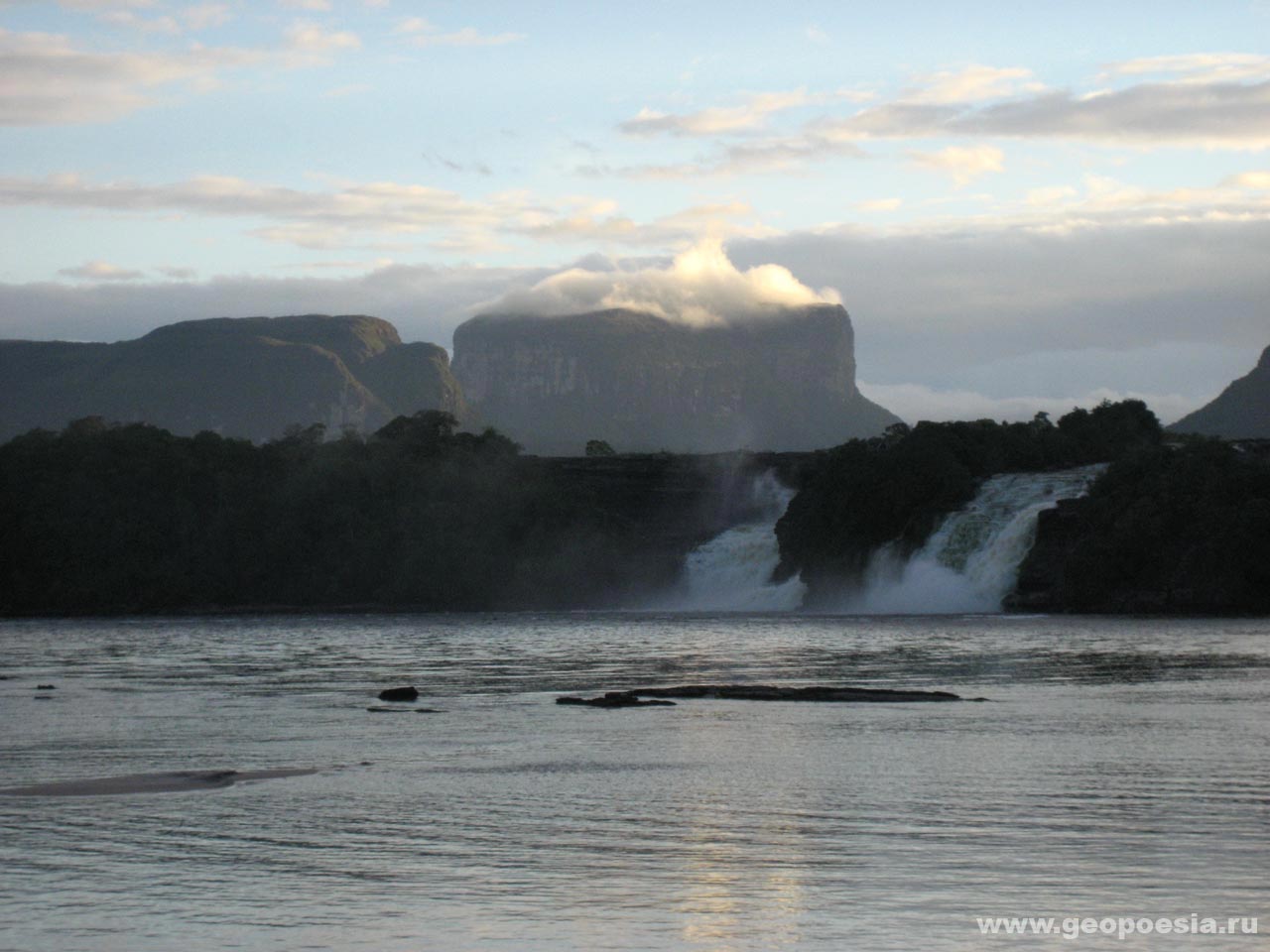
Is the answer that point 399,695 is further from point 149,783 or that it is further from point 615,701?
point 149,783

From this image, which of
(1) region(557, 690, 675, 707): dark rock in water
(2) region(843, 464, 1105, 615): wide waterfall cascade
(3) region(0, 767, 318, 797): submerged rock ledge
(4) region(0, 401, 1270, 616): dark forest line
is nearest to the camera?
(3) region(0, 767, 318, 797): submerged rock ledge

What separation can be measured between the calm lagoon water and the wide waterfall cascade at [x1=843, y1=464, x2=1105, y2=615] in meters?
55.4

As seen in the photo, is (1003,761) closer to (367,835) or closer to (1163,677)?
(367,835)

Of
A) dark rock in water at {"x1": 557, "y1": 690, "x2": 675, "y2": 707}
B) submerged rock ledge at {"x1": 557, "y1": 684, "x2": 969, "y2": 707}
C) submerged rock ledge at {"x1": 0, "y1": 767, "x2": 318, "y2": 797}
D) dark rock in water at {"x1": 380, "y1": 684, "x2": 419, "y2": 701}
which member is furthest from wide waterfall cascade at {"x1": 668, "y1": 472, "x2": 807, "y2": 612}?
submerged rock ledge at {"x1": 0, "y1": 767, "x2": 318, "y2": 797}

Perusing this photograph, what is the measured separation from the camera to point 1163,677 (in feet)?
161

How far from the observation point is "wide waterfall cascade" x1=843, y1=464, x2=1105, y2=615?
106875 mm

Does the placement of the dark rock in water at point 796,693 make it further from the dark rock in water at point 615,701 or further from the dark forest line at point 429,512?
the dark forest line at point 429,512

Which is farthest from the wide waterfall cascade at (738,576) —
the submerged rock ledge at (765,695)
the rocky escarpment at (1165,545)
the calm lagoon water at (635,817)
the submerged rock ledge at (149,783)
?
the submerged rock ledge at (149,783)

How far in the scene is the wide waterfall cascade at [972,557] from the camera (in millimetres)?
106875

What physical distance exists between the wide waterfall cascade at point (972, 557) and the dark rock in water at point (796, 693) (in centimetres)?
6388

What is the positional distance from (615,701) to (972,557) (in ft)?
236

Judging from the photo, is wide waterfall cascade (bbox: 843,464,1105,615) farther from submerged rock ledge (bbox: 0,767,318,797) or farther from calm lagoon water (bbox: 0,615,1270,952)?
submerged rock ledge (bbox: 0,767,318,797)

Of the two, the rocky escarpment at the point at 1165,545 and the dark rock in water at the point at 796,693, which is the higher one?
the rocky escarpment at the point at 1165,545

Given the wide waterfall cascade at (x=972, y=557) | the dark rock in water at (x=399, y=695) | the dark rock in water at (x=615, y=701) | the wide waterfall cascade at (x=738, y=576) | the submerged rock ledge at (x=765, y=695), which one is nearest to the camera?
the dark rock in water at (x=615, y=701)
